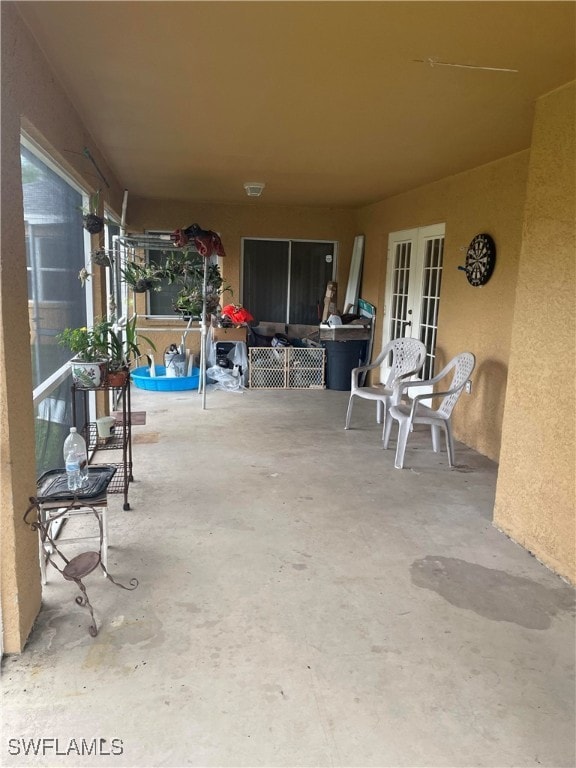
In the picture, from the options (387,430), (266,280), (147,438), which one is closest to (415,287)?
(387,430)

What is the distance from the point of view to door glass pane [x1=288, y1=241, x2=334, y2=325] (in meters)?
7.92

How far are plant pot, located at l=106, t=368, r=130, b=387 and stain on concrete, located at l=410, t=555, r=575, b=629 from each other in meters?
2.00

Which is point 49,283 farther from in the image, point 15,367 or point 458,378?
point 458,378

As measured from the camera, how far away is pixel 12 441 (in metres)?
1.92

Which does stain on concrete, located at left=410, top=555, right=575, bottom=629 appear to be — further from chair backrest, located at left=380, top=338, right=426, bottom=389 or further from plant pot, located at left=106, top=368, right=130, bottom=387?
chair backrest, located at left=380, top=338, right=426, bottom=389

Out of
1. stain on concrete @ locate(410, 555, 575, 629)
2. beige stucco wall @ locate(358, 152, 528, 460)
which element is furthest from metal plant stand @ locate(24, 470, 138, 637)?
beige stucco wall @ locate(358, 152, 528, 460)

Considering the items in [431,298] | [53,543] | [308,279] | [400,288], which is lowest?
[53,543]

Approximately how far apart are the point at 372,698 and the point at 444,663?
1.16ft

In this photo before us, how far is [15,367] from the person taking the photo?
1.95 meters

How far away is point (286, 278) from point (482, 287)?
3.84 m

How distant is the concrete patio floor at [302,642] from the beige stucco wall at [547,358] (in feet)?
0.79

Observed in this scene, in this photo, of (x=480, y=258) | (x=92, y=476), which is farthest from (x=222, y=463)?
(x=480, y=258)

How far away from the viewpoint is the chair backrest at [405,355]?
5133mm

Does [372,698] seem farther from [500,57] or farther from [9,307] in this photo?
[500,57]
